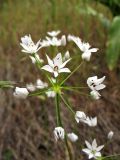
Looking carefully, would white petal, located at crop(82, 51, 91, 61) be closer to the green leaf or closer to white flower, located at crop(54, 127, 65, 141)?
white flower, located at crop(54, 127, 65, 141)

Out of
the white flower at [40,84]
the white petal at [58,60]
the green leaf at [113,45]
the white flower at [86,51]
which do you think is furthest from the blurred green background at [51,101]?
the white petal at [58,60]

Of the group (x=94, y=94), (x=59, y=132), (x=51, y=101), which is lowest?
(x=59, y=132)

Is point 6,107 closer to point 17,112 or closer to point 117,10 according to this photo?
point 17,112

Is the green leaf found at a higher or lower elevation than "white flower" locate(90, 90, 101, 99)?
higher

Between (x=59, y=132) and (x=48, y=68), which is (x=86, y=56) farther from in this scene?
(x=59, y=132)

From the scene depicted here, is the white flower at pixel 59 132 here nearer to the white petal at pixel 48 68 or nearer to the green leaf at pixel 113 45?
the white petal at pixel 48 68

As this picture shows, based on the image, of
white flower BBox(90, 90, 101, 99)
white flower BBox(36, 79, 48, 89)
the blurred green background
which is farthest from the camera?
the blurred green background

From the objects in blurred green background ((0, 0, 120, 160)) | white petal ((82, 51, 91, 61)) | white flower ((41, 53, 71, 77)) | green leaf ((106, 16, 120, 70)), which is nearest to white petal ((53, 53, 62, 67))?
white flower ((41, 53, 71, 77))

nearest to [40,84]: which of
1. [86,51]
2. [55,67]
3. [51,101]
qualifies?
[86,51]
